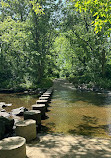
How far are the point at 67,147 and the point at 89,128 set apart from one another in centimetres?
261

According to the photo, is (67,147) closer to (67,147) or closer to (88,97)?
(67,147)

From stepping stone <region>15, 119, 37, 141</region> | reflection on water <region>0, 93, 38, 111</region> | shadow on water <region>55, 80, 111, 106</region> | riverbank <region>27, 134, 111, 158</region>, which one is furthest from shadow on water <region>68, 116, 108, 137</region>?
reflection on water <region>0, 93, 38, 111</region>

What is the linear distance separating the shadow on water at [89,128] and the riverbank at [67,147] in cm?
86

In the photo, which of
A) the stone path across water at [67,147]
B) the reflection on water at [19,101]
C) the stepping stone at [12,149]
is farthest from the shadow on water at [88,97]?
the stepping stone at [12,149]

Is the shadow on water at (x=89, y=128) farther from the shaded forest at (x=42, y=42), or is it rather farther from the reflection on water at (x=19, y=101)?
the shaded forest at (x=42, y=42)

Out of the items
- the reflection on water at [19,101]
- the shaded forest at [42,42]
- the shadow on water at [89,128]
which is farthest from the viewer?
the shaded forest at [42,42]

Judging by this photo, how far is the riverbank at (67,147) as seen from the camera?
4.21 m

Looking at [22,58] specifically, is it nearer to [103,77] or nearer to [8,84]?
[8,84]

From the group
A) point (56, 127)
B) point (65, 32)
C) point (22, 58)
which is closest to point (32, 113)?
point (56, 127)

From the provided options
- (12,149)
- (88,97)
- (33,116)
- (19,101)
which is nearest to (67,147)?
(12,149)

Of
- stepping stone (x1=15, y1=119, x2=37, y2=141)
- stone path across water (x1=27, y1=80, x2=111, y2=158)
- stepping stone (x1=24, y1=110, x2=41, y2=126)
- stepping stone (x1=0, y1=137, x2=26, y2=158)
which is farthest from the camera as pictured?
stepping stone (x1=24, y1=110, x2=41, y2=126)

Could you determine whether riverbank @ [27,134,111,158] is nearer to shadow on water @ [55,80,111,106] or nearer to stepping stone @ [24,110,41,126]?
stepping stone @ [24,110,41,126]

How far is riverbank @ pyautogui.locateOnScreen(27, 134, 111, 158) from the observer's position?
421 cm

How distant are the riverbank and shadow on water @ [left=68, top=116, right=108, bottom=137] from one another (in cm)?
86
